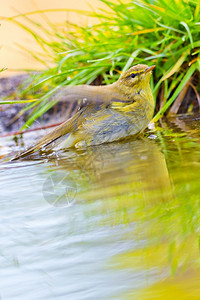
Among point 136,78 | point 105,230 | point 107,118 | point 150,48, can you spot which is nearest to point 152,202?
point 105,230

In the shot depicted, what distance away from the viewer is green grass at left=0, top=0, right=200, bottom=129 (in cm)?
326

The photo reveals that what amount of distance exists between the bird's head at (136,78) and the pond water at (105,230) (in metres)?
0.92

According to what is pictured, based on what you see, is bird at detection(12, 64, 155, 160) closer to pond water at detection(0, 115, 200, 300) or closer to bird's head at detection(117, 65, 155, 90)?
bird's head at detection(117, 65, 155, 90)

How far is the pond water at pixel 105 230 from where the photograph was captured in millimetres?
904

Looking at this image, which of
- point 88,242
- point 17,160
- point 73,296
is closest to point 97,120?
point 17,160

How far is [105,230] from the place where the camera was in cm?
117

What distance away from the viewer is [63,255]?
→ 106 centimetres

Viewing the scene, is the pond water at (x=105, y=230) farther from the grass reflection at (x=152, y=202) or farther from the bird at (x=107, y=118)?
the bird at (x=107, y=118)

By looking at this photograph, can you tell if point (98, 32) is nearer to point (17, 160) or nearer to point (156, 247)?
point (17, 160)

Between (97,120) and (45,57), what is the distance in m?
1.85

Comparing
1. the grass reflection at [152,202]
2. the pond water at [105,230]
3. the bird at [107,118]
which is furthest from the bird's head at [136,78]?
the pond water at [105,230]

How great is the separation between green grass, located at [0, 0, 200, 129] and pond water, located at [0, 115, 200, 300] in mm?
1421

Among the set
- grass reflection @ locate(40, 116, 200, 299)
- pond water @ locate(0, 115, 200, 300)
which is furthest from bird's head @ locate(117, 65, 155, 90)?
pond water @ locate(0, 115, 200, 300)

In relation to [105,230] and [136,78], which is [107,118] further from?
[105,230]
